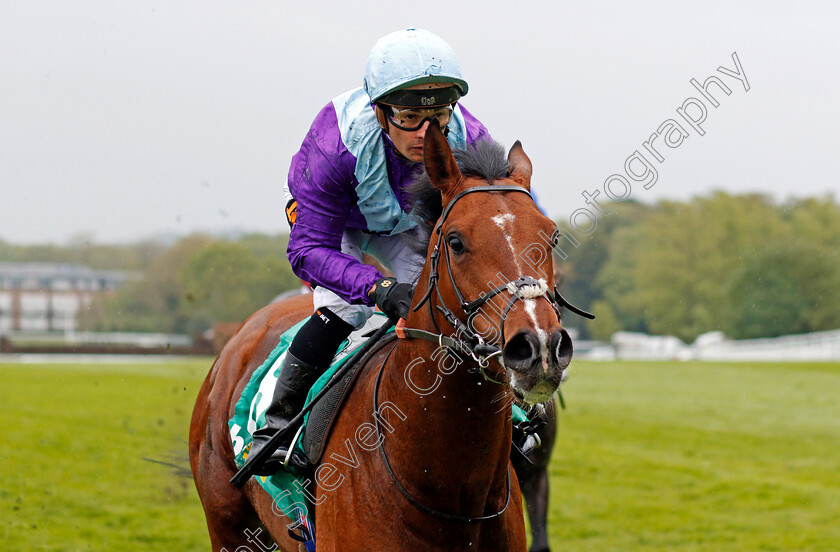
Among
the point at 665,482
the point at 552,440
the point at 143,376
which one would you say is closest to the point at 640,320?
the point at 143,376

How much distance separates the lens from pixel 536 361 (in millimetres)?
2393

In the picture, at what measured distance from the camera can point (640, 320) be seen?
81.9 metres

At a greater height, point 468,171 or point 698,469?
point 468,171

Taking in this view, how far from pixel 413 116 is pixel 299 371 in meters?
1.18

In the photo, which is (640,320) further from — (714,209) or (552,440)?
(552,440)

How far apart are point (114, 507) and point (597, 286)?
275 feet

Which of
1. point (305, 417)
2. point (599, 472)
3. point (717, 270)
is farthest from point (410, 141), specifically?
point (717, 270)

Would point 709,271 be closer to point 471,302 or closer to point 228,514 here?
point 228,514

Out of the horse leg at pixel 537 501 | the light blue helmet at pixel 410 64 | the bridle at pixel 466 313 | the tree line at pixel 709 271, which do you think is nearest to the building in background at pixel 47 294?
the tree line at pixel 709 271

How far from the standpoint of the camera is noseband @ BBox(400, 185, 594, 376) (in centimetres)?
254

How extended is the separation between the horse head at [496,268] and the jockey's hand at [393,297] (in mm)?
105

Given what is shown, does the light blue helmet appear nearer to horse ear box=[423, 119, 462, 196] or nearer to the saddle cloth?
horse ear box=[423, 119, 462, 196]

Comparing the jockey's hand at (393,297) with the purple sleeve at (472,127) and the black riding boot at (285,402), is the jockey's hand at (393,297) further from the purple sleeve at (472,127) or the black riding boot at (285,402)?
the purple sleeve at (472,127)

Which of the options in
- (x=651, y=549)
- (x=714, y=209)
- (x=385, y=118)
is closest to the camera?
(x=385, y=118)
